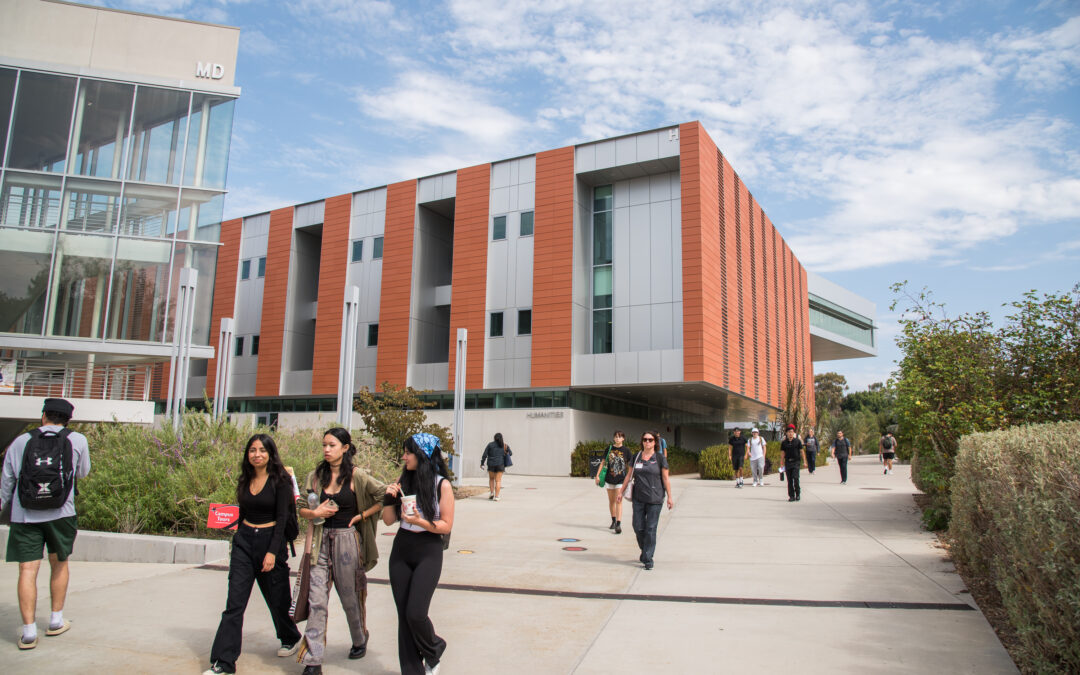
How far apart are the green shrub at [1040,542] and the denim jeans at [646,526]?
11.7 ft

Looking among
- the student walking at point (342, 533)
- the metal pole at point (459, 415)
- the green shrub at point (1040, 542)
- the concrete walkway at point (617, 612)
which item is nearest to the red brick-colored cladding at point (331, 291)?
the metal pole at point (459, 415)

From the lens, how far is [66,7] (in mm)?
20656

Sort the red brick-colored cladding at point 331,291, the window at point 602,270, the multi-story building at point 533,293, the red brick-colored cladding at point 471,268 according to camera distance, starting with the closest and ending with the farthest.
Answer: the multi-story building at point 533,293 < the window at point 602,270 < the red brick-colored cladding at point 471,268 < the red brick-colored cladding at point 331,291

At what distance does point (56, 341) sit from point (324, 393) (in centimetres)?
1603

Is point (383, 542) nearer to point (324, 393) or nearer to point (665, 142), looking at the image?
point (665, 142)

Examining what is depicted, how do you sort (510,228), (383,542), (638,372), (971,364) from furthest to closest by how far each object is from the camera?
(510,228)
(638,372)
(971,364)
(383,542)

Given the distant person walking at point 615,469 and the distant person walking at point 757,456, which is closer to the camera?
the distant person walking at point 615,469

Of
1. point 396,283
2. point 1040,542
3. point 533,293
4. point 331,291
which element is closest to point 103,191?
point 396,283

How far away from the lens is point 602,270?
30359mm

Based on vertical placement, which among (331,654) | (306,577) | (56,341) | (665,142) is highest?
(665,142)

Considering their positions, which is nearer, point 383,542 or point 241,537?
point 241,537

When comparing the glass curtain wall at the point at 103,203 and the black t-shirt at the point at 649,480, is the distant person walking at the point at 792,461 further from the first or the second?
the glass curtain wall at the point at 103,203

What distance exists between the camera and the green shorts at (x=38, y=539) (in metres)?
5.38

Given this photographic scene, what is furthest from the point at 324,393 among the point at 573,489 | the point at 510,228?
the point at 573,489
